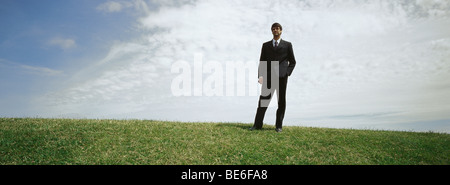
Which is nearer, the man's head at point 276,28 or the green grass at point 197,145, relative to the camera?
the green grass at point 197,145

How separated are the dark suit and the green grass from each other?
1402mm

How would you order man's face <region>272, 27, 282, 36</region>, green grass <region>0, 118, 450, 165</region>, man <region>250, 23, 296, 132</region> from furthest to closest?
man <region>250, 23, 296, 132</region> → man's face <region>272, 27, 282, 36</region> → green grass <region>0, 118, 450, 165</region>

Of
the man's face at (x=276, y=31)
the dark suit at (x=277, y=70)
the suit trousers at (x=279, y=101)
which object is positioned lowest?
the suit trousers at (x=279, y=101)

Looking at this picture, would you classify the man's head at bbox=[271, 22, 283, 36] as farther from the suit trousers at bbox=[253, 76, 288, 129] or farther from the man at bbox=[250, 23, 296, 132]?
the suit trousers at bbox=[253, 76, 288, 129]

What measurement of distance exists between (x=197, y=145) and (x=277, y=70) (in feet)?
14.4

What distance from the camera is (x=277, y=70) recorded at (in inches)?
442

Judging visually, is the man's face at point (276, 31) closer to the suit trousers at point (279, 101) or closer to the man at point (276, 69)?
the man at point (276, 69)

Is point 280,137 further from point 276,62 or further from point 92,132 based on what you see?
point 92,132

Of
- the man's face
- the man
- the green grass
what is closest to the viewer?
the green grass

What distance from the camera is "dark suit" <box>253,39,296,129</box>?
36.8ft

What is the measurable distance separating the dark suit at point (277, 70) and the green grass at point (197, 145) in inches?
55.2

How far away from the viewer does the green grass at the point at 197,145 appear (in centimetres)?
845

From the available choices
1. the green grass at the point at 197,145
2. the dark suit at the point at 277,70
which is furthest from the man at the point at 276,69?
the green grass at the point at 197,145

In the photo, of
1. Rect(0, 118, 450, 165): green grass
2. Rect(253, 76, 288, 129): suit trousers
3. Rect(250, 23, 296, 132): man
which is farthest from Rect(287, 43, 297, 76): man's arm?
Rect(0, 118, 450, 165): green grass
